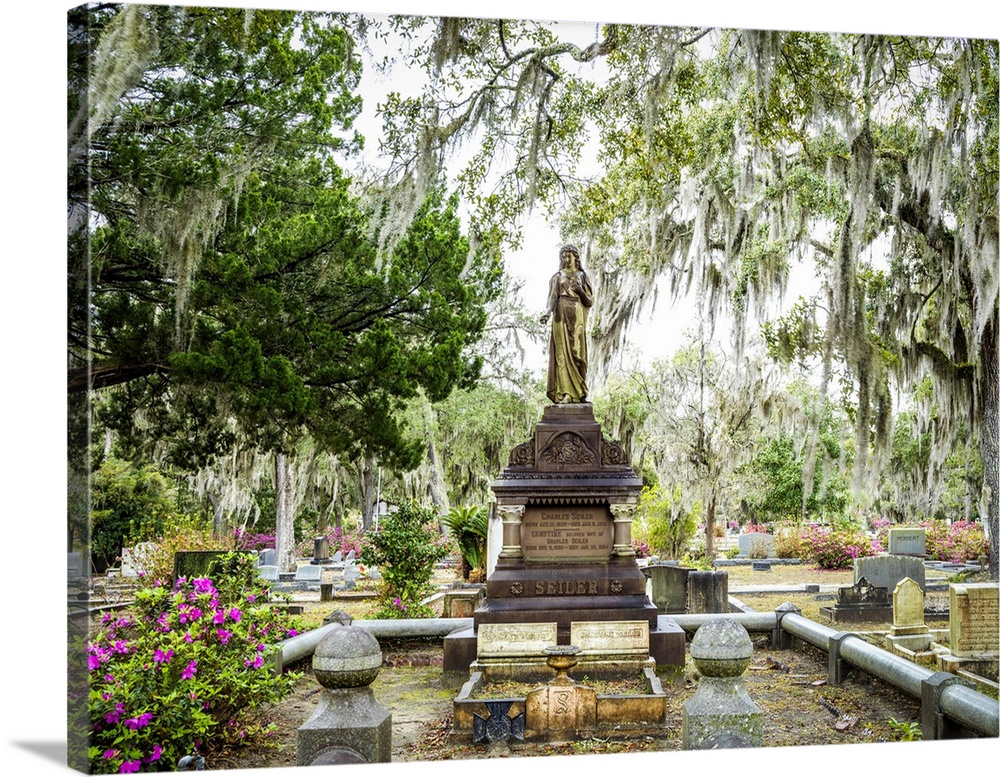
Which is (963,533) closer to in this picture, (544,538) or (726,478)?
(726,478)

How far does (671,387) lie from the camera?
14266 millimetres

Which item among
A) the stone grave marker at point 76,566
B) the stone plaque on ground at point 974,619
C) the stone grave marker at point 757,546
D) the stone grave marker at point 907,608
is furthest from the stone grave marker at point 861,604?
the stone grave marker at point 757,546

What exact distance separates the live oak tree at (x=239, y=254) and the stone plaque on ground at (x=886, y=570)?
Answer: 16.7ft

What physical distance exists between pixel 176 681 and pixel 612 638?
10.6 ft

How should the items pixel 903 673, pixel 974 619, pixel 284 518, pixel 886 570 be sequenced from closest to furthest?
pixel 903 673 < pixel 974 619 < pixel 886 570 < pixel 284 518

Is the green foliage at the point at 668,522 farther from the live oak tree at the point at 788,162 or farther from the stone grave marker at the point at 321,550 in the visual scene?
the stone grave marker at the point at 321,550

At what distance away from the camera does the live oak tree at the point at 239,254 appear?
5.66 metres

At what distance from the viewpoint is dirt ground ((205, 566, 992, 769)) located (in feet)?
17.6

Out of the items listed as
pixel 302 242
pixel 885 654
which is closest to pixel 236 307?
pixel 302 242

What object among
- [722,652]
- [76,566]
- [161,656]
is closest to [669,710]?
[722,652]

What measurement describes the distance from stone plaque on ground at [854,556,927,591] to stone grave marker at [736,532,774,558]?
7.19m

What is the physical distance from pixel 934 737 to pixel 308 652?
4719mm

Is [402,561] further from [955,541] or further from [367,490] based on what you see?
[367,490]

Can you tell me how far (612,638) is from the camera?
6.70m
